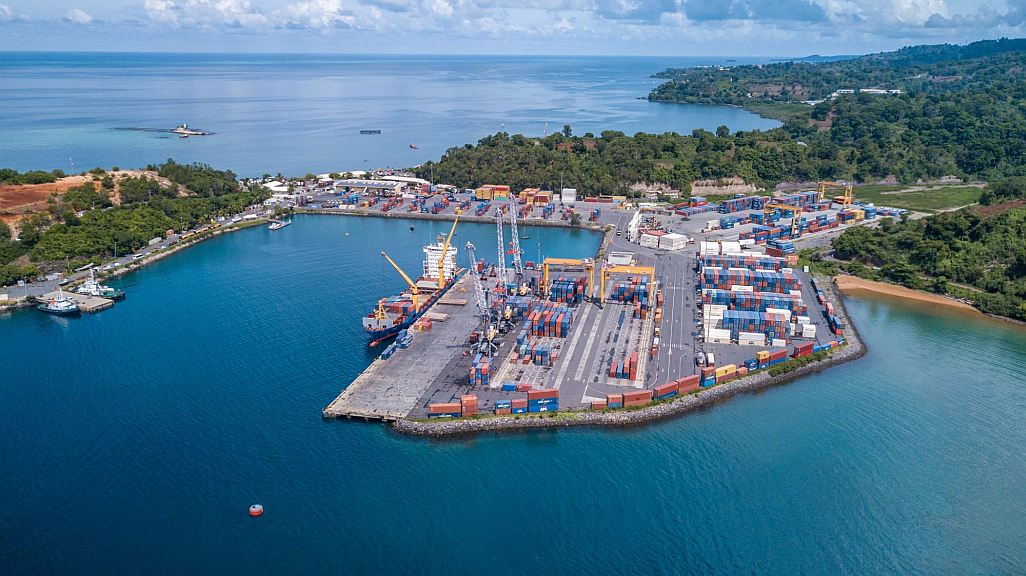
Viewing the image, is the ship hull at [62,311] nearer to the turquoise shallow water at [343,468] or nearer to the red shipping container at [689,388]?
the turquoise shallow water at [343,468]

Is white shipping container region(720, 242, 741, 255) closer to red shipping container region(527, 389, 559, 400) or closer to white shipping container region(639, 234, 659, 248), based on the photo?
white shipping container region(639, 234, 659, 248)

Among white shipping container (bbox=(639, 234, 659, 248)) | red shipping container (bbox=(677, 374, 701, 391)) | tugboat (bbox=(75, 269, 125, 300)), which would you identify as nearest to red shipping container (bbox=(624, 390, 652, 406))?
red shipping container (bbox=(677, 374, 701, 391))

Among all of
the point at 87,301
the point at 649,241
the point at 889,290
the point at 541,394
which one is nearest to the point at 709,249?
the point at 649,241

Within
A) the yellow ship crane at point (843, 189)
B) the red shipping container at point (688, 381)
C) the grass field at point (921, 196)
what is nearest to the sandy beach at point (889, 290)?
the red shipping container at point (688, 381)

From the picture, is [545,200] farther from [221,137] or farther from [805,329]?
[221,137]

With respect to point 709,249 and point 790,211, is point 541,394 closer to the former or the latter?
point 709,249

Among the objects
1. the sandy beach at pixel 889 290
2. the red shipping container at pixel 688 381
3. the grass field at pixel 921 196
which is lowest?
the sandy beach at pixel 889 290
